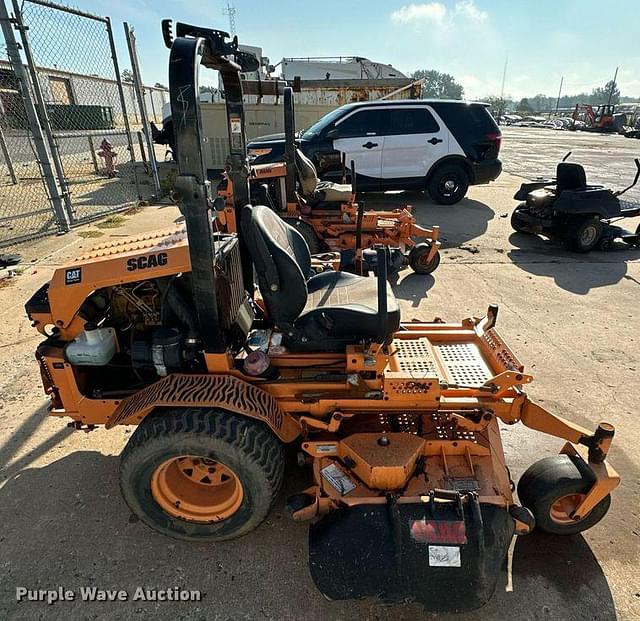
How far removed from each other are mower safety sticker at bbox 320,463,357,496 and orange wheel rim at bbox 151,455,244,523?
16.9 inches

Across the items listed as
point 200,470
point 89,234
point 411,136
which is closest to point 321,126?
point 411,136

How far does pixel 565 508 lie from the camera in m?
2.28

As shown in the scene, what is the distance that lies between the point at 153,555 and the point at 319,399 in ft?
3.72

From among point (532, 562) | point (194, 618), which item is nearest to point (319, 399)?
point (194, 618)

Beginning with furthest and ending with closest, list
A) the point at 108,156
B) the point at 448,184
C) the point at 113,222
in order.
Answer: the point at 108,156, the point at 448,184, the point at 113,222

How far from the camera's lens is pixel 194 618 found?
6.35 ft

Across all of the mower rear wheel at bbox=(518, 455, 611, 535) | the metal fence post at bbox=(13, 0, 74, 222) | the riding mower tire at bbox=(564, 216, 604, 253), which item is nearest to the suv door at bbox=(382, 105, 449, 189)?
the riding mower tire at bbox=(564, 216, 604, 253)

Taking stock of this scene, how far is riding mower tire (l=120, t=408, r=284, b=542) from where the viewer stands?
2070 mm

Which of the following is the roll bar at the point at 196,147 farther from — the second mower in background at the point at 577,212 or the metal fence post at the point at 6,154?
the metal fence post at the point at 6,154

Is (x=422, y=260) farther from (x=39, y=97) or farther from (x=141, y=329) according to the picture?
(x=39, y=97)

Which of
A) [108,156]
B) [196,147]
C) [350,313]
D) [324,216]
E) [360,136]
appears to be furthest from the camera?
[108,156]

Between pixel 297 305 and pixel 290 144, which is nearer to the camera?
pixel 297 305

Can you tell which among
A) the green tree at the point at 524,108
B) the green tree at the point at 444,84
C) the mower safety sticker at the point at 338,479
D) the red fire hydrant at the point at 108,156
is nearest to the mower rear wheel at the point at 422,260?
the mower safety sticker at the point at 338,479

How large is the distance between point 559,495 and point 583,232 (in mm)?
5475
